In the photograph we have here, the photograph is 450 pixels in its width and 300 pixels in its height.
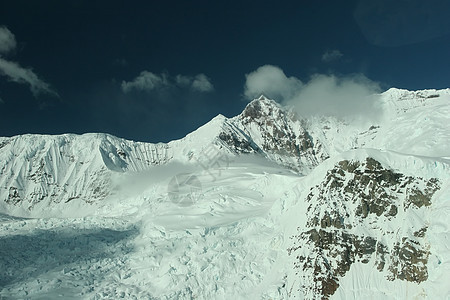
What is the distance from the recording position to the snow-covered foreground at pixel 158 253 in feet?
172

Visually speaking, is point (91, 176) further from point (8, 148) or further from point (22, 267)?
point (22, 267)

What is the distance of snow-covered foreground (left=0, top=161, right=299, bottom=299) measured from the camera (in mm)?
52438

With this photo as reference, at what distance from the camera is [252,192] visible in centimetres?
8550

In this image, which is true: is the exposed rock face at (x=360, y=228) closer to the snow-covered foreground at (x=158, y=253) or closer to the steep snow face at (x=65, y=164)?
the snow-covered foreground at (x=158, y=253)

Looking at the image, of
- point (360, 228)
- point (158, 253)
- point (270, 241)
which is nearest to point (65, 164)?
point (158, 253)

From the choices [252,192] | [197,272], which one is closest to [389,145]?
[252,192]

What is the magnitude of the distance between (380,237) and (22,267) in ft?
170

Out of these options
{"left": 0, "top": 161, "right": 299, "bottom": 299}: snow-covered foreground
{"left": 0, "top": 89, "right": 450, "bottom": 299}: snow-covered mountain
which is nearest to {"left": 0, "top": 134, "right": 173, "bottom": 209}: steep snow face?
{"left": 0, "top": 89, "right": 450, "bottom": 299}: snow-covered mountain

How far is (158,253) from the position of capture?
2426 inches

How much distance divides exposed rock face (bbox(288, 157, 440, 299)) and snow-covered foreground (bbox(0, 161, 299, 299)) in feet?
17.7

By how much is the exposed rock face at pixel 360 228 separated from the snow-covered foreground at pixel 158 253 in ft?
17.7

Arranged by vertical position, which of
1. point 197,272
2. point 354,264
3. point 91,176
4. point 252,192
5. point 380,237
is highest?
point 91,176

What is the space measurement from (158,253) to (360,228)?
3157cm

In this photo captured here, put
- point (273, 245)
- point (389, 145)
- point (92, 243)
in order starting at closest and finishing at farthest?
point (273, 245)
point (92, 243)
point (389, 145)
